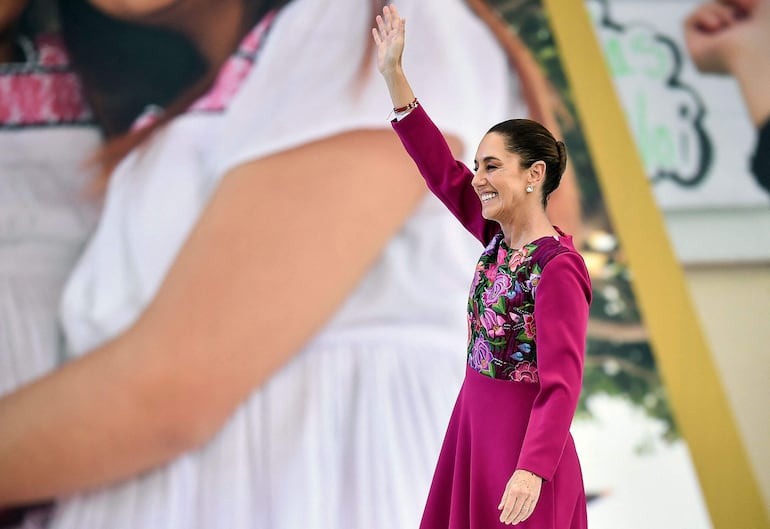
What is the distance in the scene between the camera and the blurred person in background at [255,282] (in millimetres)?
1696

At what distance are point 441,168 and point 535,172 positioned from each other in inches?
5.5

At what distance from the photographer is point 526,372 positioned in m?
0.93

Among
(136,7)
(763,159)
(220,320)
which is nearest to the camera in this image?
(220,320)

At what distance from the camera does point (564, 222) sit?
2.12 metres

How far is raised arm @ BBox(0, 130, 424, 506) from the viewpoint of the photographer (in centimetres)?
170

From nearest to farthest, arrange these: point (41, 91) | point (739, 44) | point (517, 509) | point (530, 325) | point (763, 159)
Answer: point (517, 509) < point (530, 325) < point (41, 91) < point (763, 159) < point (739, 44)

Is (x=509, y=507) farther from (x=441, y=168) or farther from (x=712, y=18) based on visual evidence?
(x=712, y=18)

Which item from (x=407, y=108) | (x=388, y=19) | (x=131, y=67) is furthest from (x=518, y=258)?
(x=131, y=67)

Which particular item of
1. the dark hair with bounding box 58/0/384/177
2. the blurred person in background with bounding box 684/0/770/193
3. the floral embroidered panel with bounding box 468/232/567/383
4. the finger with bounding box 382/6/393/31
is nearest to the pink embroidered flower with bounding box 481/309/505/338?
the floral embroidered panel with bounding box 468/232/567/383

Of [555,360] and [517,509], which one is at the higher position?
[555,360]

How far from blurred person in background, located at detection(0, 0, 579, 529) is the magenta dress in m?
0.74

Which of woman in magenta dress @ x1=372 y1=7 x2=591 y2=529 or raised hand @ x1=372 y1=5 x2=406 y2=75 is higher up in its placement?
raised hand @ x1=372 y1=5 x2=406 y2=75

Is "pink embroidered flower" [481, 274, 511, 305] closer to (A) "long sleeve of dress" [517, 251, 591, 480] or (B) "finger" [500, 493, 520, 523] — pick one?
(A) "long sleeve of dress" [517, 251, 591, 480]

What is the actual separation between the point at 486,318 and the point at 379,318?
2.96ft
